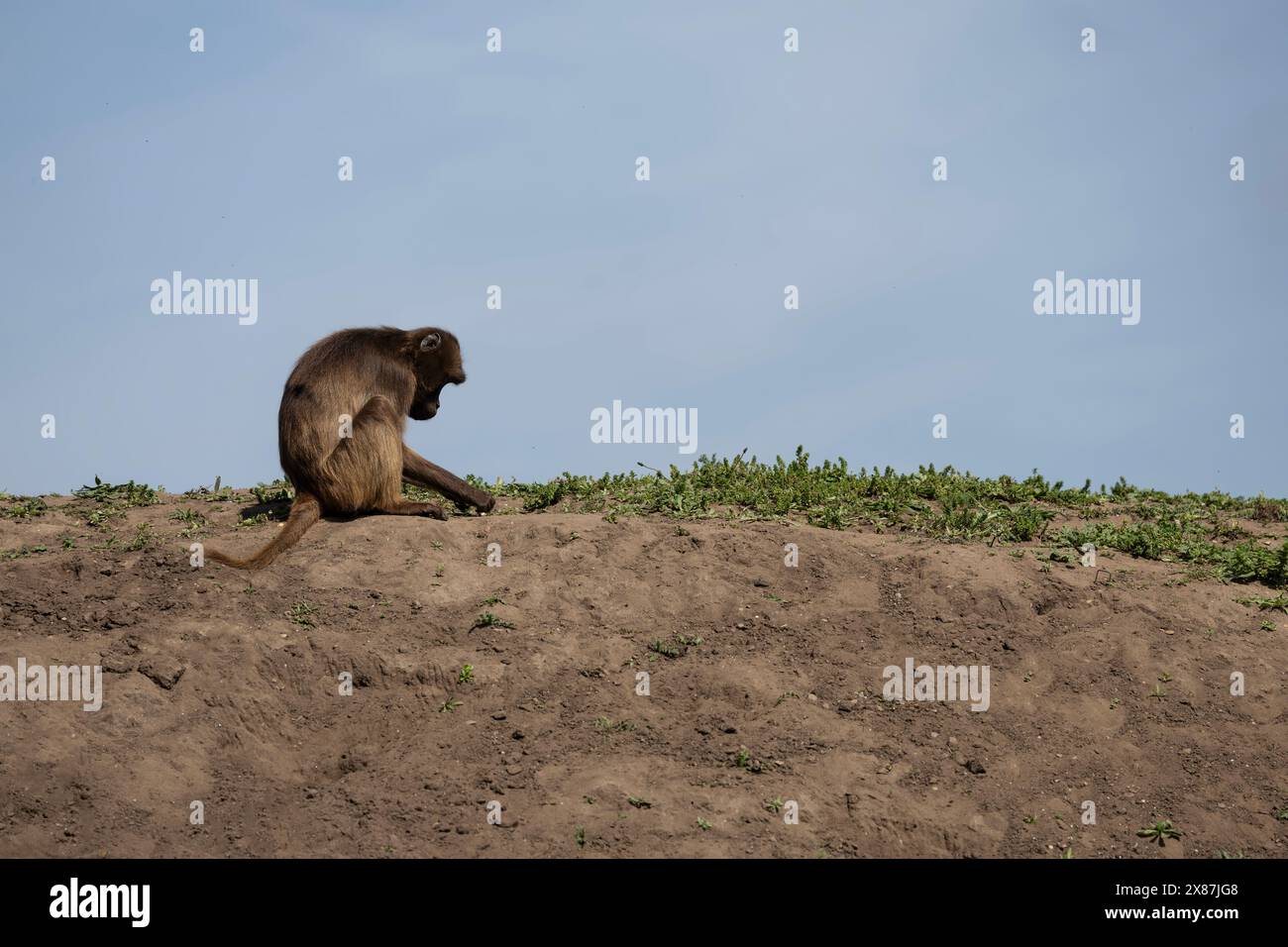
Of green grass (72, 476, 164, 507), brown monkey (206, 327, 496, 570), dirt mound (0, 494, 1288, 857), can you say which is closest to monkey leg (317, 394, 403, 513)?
brown monkey (206, 327, 496, 570)

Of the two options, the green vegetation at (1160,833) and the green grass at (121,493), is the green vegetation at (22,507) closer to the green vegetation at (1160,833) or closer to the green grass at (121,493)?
the green grass at (121,493)

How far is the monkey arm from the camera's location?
36.9 ft

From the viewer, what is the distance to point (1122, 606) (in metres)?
9.88

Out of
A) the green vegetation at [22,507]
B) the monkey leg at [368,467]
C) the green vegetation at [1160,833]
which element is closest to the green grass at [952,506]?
the monkey leg at [368,467]

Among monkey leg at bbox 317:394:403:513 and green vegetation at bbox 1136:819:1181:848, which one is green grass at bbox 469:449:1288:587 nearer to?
monkey leg at bbox 317:394:403:513

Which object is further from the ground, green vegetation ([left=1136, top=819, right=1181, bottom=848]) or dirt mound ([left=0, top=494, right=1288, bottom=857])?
dirt mound ([left=0, top=494, right=1288, bottom=857])

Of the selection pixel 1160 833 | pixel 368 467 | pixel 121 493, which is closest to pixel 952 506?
pixel 1160 833

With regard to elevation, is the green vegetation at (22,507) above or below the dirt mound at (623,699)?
above

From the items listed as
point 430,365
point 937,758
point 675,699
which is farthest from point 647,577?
point 430,365

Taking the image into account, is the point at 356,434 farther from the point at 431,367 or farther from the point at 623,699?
the point at 623,699

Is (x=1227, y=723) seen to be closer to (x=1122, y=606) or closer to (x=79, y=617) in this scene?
(x=1122, y=606)

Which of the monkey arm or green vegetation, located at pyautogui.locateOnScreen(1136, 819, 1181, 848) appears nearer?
green vegetation, located at pyautogui.locateOnScreen(1136, 819, 1181, 848)

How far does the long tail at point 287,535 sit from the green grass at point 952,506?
209 centimetres

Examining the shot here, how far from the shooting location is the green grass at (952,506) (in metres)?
11.0
